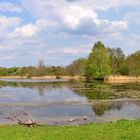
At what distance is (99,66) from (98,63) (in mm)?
1211

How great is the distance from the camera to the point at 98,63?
10369 centimetres

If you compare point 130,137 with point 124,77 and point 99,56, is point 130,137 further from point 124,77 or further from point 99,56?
point 124,77

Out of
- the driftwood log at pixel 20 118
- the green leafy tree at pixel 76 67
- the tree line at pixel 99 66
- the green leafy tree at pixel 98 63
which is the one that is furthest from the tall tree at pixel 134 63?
the driftwood log at pixel 20 118

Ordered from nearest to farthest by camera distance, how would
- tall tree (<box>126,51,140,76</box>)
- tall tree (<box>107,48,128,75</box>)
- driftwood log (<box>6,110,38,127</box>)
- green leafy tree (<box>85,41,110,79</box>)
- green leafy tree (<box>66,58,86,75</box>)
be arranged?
driftwood log (<box>6,110,38,127</box>), green leafy tree (<box>85,41,110,79</box>), tall tree (<box>126,51,140,76</box>), tall tree (<box>107,48,128,75</box>), green leafy tree (<box>66,58,86,75</box>)

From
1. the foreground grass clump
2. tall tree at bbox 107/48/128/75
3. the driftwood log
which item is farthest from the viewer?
tall tree at bbox 107/48/128/75

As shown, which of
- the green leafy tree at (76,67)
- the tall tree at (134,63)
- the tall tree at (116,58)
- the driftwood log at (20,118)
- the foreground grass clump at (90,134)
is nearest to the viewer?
the foreground grass clump at (90,134)

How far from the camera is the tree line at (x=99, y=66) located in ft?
337

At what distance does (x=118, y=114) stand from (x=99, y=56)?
237ft

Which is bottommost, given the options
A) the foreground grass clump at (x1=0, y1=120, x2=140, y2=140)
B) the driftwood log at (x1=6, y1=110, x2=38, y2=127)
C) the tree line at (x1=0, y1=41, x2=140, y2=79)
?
the driftwood log at (x1=6, y1=110, x2=38, y2=127)

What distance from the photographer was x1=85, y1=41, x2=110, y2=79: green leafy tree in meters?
102

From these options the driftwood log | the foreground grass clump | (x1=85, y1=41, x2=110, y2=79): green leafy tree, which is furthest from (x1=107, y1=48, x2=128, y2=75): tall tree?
the foreground grass clump

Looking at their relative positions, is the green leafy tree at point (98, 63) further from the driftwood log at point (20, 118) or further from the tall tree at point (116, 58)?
the driftwood log at point (20, 118)

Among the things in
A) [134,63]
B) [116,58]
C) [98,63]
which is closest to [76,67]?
[116,58]

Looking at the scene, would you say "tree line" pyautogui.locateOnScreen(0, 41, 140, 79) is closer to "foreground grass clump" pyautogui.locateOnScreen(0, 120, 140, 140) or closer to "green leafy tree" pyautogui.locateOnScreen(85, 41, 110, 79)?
"green leafy tree" pyautogui.locateOnScreen(85, 41, 110, 79)
